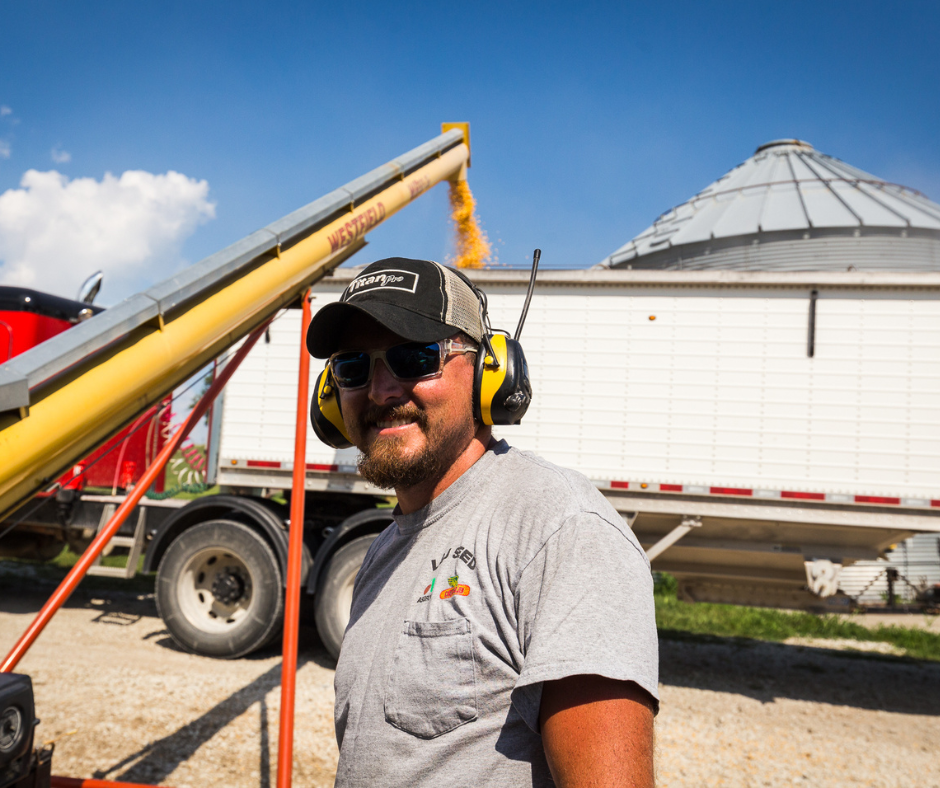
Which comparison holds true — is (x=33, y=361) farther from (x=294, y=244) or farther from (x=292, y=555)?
(x=292, y=555)

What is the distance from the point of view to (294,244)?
322 cm

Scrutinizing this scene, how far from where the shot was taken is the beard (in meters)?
1.41

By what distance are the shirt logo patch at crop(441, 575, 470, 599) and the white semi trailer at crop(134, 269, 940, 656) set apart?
15.4 ft

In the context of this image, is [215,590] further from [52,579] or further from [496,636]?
[496,636]

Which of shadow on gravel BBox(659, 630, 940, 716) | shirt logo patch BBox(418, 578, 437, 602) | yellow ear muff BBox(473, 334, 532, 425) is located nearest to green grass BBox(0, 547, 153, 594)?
shadow on gravel BBox(659, 630, 940, 716)

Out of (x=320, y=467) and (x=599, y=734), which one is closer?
(x=599, y=734)

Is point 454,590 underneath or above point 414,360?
underneath

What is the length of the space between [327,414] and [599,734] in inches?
57.6

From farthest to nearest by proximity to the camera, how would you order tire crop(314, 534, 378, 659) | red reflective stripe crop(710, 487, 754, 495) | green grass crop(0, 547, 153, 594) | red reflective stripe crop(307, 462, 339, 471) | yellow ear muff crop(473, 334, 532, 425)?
1. green grass crop(0, 547, 153, 594)
2. red reflective stripe crop(307, 462, 339, 471)
3. tire crop(314, 534, 378, 659)
4. red reflective stripe crop(710, 487, 754, 495)
5. yellow ear muff crop(473, 334, 532, 425)

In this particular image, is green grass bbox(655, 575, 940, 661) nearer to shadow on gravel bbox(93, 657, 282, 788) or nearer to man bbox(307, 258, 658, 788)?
shadow on gravel bbox(93, 657, 282, 788)

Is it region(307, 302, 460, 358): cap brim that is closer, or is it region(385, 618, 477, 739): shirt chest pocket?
region(385, 618, 477, 739): shirt chest pocket

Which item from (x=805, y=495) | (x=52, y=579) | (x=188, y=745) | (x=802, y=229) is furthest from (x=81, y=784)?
Result: (x=802, y=229)

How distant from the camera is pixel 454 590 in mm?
1178

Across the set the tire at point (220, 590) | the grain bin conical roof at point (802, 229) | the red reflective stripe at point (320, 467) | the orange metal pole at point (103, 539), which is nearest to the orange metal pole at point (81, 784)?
the orange metal pole at point (103, 539)
